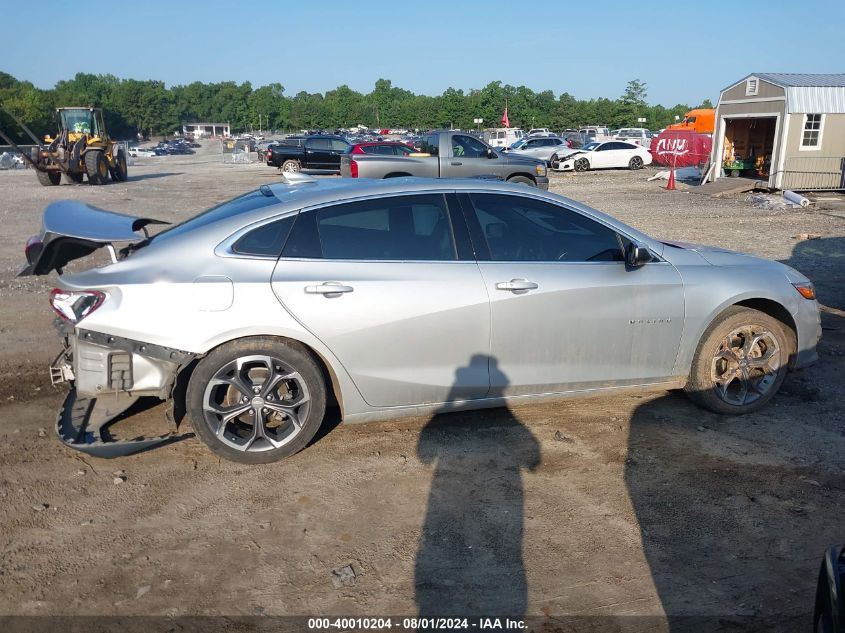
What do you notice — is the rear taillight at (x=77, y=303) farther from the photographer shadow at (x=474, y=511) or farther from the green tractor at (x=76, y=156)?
the green tractor at (x=76, y=156)

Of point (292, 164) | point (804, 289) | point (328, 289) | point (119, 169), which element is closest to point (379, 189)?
point (328, 289)

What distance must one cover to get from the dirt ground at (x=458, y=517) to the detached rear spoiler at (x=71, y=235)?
117 centimetres

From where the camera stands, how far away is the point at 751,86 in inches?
911

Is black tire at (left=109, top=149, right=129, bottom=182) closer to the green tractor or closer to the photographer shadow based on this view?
the green tractor

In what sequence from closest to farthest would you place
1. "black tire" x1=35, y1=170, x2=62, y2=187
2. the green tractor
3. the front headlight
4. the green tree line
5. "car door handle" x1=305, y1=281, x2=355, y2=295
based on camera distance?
"car door handle" x1=305, y1=281, x2=355, y2=295 → the front headlight → the green tractor → "black tire" x1=35, y1=170, x2=62, y2=187 → the green tree line

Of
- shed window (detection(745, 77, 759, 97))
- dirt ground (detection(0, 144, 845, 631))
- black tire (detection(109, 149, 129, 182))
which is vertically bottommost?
dirt ground (detection(0, 144, 845, 631))

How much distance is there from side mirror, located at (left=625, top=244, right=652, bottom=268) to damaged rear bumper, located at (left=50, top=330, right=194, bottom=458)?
2.74 meters

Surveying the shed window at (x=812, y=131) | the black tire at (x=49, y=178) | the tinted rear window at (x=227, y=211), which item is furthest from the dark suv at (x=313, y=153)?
the tinted rear window at (x=227, y=211)

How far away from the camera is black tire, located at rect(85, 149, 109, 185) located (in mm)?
25984

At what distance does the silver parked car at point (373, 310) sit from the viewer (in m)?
3.98

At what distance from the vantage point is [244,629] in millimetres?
2930

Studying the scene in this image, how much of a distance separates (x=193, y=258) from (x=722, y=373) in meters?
3.56

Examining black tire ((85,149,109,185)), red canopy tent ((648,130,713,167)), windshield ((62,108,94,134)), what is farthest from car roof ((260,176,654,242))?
windshield ((62,108,94,134))

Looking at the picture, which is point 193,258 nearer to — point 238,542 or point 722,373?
point 238,542
